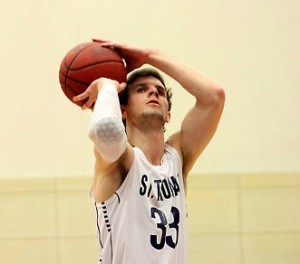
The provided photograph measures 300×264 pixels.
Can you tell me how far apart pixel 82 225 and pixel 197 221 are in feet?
2.36

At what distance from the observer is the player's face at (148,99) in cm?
276

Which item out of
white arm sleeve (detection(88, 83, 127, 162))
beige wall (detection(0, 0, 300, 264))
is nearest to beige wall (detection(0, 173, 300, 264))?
beige wall (detection(0, 0, 300, 264))

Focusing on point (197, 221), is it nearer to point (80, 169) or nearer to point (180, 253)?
point (80, 169)

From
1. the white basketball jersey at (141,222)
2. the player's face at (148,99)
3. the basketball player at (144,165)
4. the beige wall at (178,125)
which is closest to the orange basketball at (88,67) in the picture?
the basketball player at (144,165)

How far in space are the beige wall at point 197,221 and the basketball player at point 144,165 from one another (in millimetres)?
1304

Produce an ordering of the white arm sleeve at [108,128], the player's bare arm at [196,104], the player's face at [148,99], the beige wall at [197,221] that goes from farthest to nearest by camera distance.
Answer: the beige wall at [197,221] → the player's bare arm at [196,104] → the player's face at [148,99] → the white arm sleeve at [108,128]

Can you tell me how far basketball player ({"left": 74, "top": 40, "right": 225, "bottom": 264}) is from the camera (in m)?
2.57

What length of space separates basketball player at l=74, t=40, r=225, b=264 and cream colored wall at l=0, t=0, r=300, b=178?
1.39 m

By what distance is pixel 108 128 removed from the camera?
226 centimetres

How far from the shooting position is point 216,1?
14.3 ft

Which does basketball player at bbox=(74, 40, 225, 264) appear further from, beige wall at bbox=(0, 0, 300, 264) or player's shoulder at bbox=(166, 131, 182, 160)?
beige wall at bbox=(0, 0, 300, 264)

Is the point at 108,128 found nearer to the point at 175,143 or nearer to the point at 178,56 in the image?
the point at 175,143

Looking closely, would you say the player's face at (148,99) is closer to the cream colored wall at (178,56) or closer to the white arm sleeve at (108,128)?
the white arm sleeve at (108,128)
